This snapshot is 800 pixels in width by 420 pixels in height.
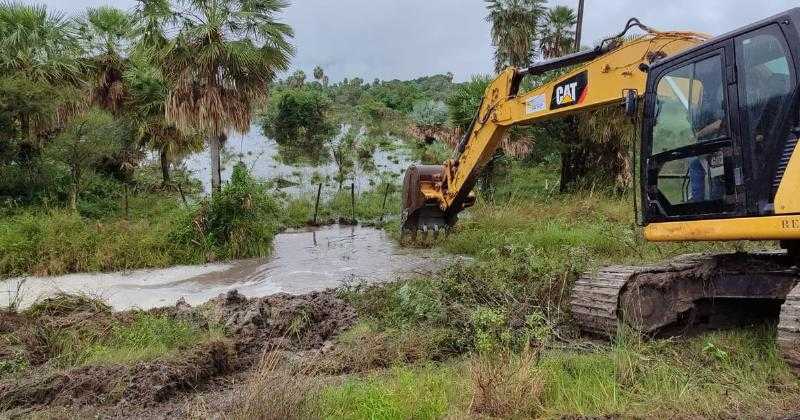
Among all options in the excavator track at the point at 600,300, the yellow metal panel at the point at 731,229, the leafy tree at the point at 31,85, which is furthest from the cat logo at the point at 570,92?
the leafy tree at the point at 31,85

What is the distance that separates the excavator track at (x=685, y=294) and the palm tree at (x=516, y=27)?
17.9 meters

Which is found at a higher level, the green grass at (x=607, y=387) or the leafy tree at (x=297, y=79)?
the leafy tree at (x=297, y=79)

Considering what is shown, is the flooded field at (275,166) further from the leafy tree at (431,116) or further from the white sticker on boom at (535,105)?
the white sticker on boom at (535,105)

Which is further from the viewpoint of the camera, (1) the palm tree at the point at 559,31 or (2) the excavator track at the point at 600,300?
(1) the palm tree at the point at 559,31

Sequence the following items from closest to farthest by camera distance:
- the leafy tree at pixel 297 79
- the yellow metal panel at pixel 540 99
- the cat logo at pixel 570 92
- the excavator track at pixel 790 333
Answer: the excavator track at pixel 790 333 → the yellow metal panel at pixel 540 99 → the cat logo at pixel 570 92 → the leafy tree at pixel 297 79

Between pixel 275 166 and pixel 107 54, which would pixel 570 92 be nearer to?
pixel 107 54

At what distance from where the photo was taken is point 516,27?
22.8 meters

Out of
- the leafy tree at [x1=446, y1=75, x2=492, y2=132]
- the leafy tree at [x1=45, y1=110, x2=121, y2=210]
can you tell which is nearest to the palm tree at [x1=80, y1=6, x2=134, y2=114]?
the leafy tree at [x1=45, y1=110, x2=121, y2=210]

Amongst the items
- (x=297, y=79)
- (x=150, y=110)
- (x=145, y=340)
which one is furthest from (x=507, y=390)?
(x=297, y=79)

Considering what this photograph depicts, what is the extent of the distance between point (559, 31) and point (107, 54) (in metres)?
15.5

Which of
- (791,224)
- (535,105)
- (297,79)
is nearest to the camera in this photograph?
(791,224)

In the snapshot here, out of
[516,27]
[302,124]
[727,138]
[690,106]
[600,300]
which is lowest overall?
[600,300]

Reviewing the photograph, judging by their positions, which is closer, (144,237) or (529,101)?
(529,101)

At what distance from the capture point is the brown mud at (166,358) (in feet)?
15.1
